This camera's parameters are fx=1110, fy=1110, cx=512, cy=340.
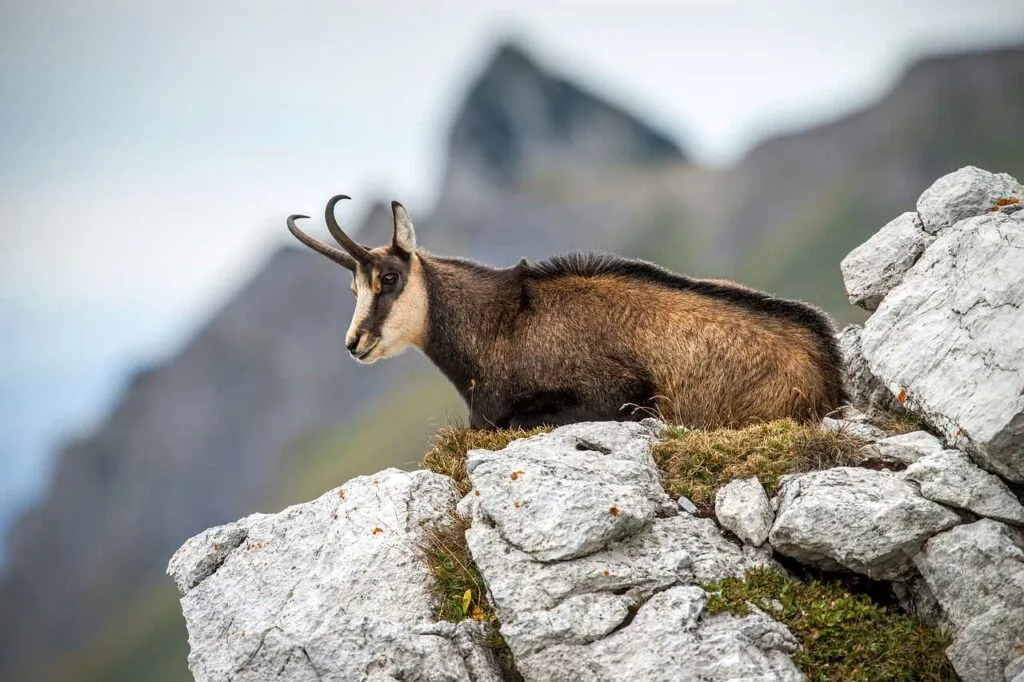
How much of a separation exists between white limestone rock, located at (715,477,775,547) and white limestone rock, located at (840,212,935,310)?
3597 mm

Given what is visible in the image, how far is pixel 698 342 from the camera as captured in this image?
14.5 metres

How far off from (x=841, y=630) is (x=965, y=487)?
6.15 ft

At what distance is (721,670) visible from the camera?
1014 cm

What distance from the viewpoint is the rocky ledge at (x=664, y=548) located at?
10570 millimetres

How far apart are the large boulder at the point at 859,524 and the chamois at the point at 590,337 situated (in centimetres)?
270

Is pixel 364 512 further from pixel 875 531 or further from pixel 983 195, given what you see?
pixel 983 195

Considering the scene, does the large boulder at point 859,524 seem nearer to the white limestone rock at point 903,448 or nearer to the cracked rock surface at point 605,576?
the white limestone rock at point 903,448

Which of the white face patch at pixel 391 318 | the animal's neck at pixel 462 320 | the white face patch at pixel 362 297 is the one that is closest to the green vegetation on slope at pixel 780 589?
the animal's neck at pixel 462 320

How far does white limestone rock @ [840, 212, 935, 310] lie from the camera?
1397cm

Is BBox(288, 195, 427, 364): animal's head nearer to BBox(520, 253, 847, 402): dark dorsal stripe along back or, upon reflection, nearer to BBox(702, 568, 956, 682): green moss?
BBox(520, 253, 847, 402): dark dorsal stripe along back

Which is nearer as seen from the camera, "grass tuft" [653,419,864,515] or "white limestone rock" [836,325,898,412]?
"grass tuft" [653,419,864,515]

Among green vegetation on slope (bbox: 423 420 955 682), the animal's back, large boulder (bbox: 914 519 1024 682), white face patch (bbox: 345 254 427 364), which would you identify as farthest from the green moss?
white face patch (bbox: 345 254 427 364)

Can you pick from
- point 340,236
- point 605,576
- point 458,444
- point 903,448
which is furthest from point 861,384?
point 340,236

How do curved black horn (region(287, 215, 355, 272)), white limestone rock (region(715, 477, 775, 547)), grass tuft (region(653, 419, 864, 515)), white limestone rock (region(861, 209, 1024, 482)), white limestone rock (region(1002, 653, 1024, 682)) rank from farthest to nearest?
curved black horn (region(287, 215, 355, 272))
grass tuft (region(653, 419, 864, 515))
white limestone rock (region(715, 477, 775, 547))
white limestone rock (region(861, 209, 1024, 482))
white limestone rock (region(1002, 653, 1024, 682))
